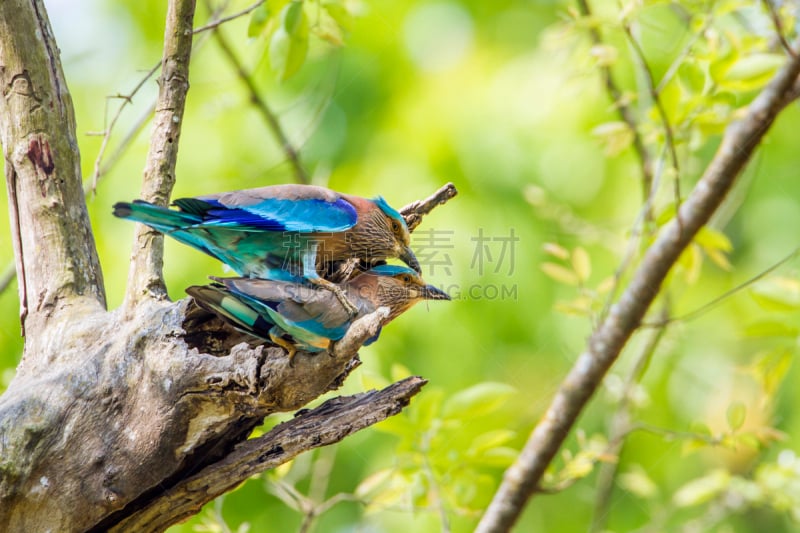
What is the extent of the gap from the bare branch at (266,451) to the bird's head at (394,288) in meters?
0.52

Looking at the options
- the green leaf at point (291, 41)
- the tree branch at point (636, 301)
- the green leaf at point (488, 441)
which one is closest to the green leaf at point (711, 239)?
the tree branch at point (636, 301)

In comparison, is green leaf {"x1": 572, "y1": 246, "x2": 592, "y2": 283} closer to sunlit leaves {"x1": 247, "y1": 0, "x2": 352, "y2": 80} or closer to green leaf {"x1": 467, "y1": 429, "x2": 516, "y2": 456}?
green leaf {"x1": 467, "y1": 429, "x2": 516, "y2": 456}

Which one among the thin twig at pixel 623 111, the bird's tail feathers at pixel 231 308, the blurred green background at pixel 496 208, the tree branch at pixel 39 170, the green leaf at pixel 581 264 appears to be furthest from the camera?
the blurred green background at pixel 496 208

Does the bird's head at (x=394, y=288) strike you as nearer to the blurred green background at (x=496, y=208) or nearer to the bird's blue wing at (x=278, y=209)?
the bird's blue wing at (x=278, y=209)

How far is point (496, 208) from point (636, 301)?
336 centimetres

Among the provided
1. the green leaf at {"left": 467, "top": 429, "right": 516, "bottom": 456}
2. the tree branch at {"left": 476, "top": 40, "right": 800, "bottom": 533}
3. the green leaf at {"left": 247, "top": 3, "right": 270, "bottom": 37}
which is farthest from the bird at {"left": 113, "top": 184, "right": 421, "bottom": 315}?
the tree branch at {"left": 476, "top": 40, "right": 800, "bottom": 533}

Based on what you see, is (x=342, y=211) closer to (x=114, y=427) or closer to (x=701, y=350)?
(x=114, y=427)

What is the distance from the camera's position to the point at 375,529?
4.82 meters

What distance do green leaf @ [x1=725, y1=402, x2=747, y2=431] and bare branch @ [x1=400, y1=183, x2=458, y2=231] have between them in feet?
5.76

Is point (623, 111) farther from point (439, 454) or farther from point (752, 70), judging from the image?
point (439, 454)

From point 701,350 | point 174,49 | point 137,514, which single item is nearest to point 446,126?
point 701,350

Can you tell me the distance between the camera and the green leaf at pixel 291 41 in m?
3.07

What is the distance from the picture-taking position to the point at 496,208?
Result: 7020 mm

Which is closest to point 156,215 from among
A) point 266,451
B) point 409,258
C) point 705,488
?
point 266,451
